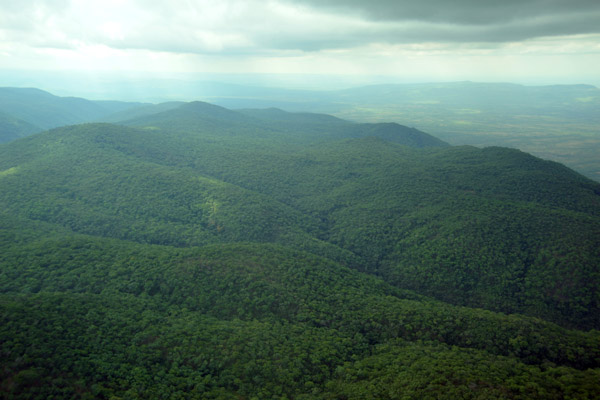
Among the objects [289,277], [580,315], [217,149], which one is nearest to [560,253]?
[580,315]

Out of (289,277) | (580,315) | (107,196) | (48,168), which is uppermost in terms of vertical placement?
(48,168)

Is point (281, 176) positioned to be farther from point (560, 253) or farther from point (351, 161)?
point (560, 253)

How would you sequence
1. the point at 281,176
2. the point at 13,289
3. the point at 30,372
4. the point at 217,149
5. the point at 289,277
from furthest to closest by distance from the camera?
1. the point at 217,149
2. the point at 281,176
3. the point at 289,277
4. the point at 13,289
5. the point at 30,372

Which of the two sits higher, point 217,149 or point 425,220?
point 217,149

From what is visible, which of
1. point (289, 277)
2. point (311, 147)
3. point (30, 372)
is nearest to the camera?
point (30, 372)

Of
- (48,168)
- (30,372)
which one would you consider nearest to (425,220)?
(30,372)

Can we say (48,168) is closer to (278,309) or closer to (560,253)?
(278,309)

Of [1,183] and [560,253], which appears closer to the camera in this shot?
[560,253]
